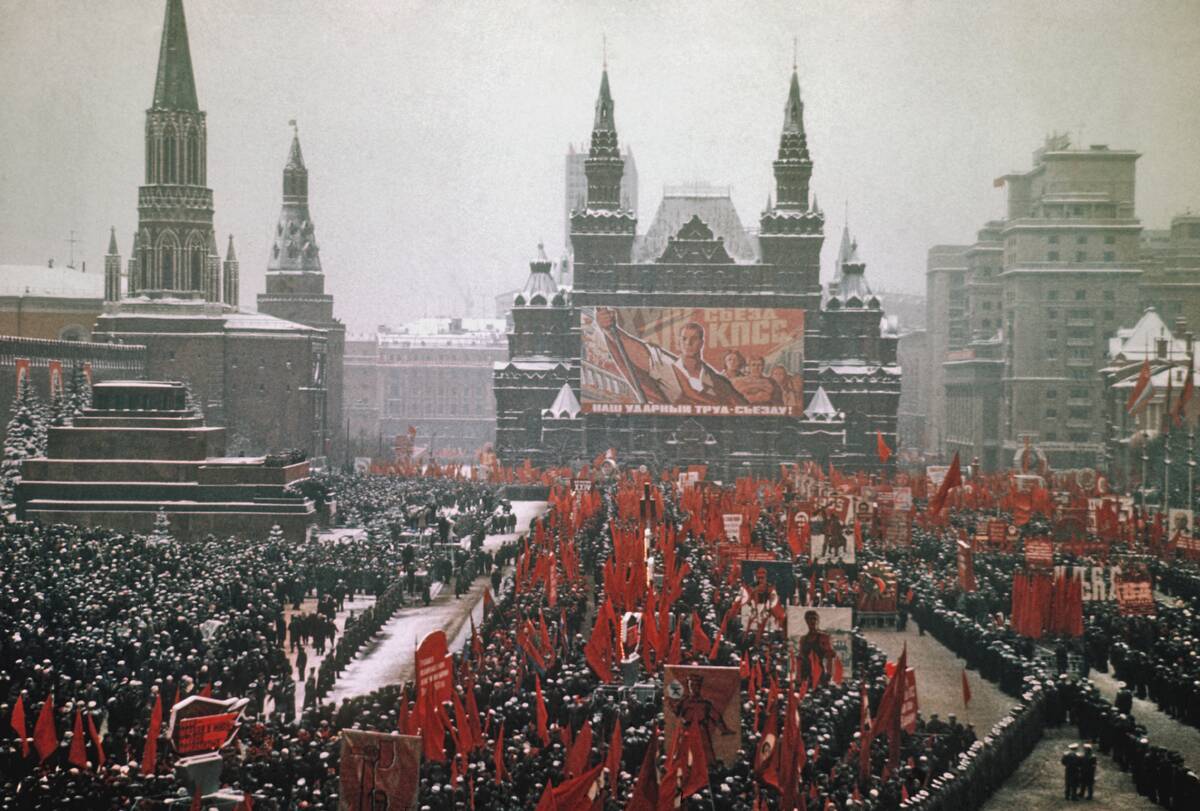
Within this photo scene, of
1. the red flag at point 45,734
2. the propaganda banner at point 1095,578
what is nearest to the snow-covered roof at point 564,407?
the propaganda banner at point 1095,578

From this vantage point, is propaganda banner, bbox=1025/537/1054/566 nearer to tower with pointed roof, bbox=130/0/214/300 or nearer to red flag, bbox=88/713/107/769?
red flag, bbox=88/713/107/769

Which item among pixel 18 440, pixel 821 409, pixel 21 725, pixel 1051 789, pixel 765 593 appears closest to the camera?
pixel 21 725

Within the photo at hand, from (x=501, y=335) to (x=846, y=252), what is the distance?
41.7m

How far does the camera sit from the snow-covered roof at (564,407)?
69562 millimetres

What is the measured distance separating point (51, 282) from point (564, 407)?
89.6 ft

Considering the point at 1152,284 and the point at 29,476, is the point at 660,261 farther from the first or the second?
the point at 29,476

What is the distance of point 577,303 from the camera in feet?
234

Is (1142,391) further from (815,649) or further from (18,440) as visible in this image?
(18,440)

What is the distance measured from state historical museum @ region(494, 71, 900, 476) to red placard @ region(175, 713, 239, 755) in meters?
51.3

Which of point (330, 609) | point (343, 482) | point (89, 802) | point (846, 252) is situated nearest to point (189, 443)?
point (343, 482)

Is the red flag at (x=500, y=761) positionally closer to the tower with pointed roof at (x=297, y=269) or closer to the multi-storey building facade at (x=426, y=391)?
the tower with pointed roof at (x=297, y=269)

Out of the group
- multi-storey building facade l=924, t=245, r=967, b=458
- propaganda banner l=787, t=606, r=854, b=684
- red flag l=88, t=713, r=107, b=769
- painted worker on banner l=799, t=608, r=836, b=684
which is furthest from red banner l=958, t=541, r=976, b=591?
multi-storey building facade l=924, t=245, r=967, b=458

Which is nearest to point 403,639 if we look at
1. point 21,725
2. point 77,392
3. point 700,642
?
point 700,642

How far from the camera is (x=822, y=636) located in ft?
72.9
